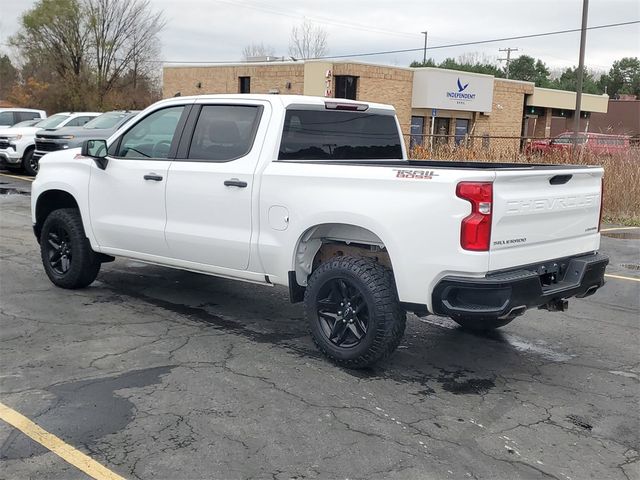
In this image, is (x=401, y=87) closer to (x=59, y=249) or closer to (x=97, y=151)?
(x=59, y=249)

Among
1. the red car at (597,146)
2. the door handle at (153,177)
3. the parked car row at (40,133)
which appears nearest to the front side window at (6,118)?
the parked car row at (40,133)

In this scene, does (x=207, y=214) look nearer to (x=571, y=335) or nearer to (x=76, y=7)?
(x=571, y=335)

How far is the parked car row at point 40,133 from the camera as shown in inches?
688

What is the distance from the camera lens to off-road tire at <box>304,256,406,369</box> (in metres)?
4.64

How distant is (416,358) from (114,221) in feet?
10.2

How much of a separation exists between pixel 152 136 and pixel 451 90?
38.6 m

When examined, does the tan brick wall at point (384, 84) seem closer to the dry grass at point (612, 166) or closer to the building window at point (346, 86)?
the building window at point (346, 86)

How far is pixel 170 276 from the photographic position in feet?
25.6

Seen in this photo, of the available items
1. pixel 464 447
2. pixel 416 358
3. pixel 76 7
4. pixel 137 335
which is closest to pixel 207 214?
pixel 137 335

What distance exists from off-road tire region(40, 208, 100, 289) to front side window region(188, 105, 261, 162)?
175 cm

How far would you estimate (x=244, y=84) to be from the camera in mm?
42406

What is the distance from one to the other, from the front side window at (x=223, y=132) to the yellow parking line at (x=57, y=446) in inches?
99.4

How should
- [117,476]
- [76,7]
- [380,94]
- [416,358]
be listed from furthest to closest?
[76,7]
[380,94]
[416,358]
[117,476]

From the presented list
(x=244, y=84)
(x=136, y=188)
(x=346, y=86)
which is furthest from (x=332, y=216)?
(x=244, y=84)
